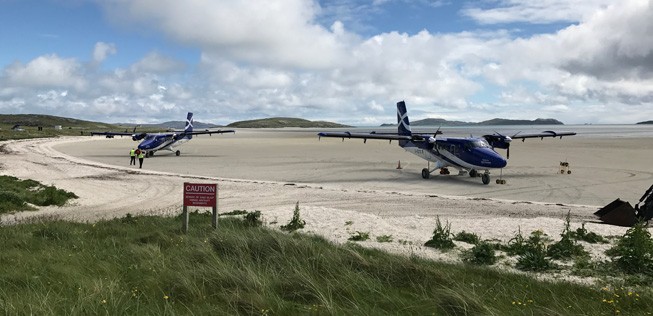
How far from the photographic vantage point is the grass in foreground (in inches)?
205

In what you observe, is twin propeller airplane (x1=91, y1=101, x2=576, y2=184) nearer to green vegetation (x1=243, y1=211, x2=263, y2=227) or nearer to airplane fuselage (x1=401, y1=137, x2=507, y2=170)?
airplane fuselage (x1=401, y1=137, x2=507, y2=170)

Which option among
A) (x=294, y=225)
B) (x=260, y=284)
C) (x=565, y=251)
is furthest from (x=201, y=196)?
(x=565, y=251)

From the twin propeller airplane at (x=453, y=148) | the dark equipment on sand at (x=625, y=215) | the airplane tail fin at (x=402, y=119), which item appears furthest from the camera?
the airplane tail fin at (x=402, y=119)

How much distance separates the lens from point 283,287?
5992 mm

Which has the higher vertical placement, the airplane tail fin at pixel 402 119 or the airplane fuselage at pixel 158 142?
the airplane tail fin at pixel 402 119

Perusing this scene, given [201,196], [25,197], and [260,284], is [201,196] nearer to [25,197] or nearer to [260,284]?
[260,284]

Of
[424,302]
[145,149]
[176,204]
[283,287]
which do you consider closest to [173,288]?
[283,287]

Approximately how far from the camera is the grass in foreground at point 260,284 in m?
5.20

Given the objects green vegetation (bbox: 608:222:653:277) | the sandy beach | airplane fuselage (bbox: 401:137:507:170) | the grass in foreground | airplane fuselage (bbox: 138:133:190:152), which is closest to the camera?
the grass in foreground

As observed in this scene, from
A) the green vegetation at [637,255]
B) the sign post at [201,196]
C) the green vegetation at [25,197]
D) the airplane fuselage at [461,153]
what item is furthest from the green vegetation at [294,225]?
the airplane fuselage at [461,153]

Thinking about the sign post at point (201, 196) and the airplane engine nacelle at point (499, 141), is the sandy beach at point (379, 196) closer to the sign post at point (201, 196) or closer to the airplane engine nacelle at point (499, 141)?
the airplane engine nacelle at point (499, 141)

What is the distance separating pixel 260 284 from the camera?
574cm

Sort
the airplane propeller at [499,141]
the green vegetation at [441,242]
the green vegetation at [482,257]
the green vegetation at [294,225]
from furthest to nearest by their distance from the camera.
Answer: the airplane propeller at [499,141], the green vegetation at [294,225], the green vegetation at [441,242], the green vegetation at [482,257]

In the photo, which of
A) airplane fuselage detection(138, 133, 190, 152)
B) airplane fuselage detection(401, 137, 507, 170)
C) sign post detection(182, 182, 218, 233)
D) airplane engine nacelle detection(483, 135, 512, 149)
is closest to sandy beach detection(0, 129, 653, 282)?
airplane fuselage detection(401, 137, 507, 170)
